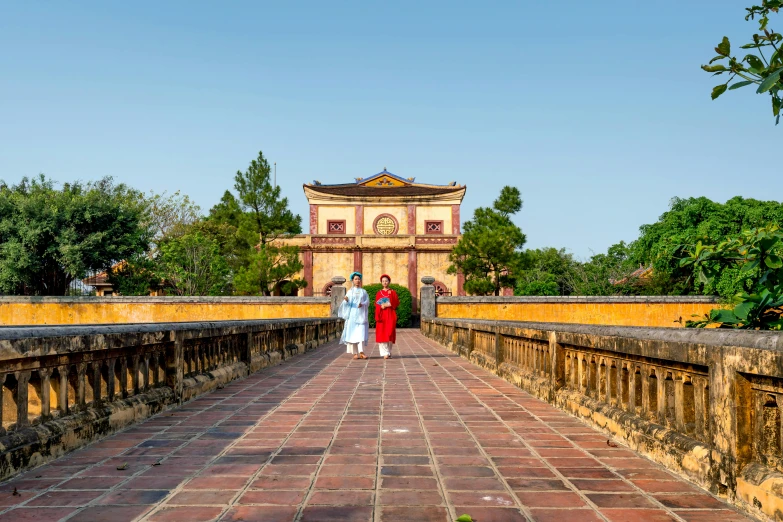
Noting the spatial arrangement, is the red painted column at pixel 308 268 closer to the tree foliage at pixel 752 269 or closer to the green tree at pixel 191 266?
the green tree at pixel 191 266

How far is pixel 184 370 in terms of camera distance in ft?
25.4

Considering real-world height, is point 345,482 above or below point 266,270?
below

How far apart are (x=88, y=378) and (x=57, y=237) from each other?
34668 millimetres

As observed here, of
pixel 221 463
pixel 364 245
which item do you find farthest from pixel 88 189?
pixel 221 463

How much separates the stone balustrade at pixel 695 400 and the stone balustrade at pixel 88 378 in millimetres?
4101

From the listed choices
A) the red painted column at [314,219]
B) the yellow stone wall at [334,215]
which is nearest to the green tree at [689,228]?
the yellow stone wall at [334,215]

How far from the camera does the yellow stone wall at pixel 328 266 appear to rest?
45.6m

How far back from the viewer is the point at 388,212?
5116 cm

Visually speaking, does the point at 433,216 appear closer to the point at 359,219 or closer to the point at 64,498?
the point at 359,219

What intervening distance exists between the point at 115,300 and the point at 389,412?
30213 millimetres

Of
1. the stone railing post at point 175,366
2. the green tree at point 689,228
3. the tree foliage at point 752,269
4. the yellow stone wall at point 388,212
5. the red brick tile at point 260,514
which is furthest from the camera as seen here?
the yellow stone wall at point 388,212

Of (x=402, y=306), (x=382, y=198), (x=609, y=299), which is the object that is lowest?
(x=402, y=306)

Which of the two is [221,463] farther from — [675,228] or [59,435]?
[675,228]

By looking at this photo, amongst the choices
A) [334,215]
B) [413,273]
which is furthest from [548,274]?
[334,215]
